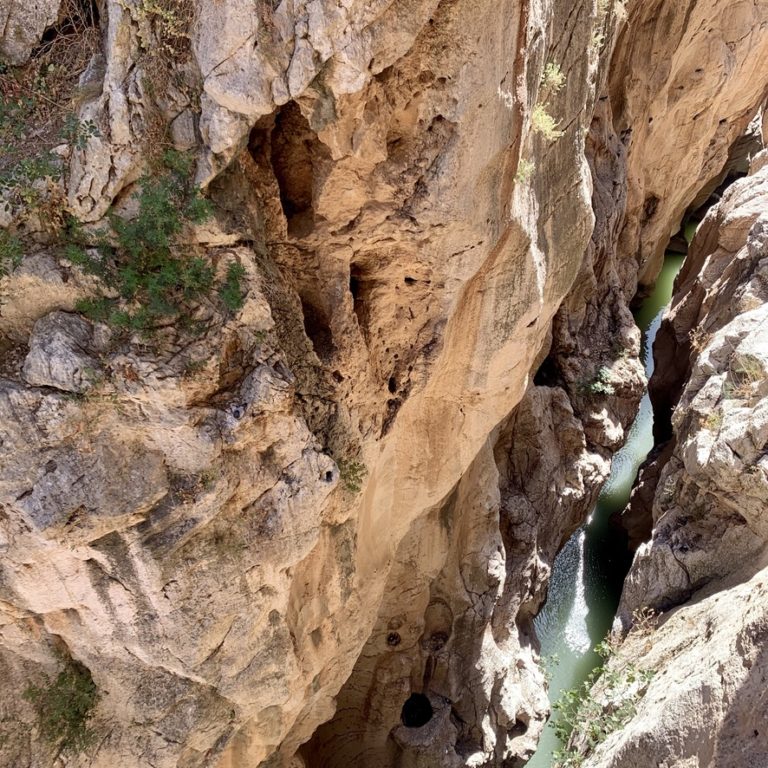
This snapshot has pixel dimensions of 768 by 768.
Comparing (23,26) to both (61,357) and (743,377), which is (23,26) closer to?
(61,357)

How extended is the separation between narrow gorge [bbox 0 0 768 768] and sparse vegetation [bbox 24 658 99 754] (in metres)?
0.02

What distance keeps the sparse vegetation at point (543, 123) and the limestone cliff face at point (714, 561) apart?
13.0ft

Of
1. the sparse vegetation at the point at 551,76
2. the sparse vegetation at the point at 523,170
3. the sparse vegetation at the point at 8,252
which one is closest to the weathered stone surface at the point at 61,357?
the sparse vegetation at the point at 8,252

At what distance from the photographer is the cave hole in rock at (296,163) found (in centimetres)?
470

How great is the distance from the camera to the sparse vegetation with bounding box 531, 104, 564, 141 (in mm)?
5367

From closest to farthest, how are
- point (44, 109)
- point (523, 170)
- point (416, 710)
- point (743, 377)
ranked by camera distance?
point (44, 109), point (523, 170), point (743, 377), point (416, 710)

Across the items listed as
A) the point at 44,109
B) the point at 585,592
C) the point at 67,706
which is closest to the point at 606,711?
the point at 67,706

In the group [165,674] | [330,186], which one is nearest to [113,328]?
[330,186]

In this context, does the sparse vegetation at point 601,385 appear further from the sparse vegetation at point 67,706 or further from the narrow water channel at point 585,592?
the sparse vegetation at point 67,706

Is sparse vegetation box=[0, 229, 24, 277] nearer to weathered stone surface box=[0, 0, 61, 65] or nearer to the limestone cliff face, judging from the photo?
weathered stone surface box=[0, 0, 61, 65]

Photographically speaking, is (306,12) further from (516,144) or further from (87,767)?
(87,767)

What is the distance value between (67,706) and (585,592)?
10.5m

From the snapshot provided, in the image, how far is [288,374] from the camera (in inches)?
181

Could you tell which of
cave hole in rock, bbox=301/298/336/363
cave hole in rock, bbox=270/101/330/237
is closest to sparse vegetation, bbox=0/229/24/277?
cave hole in rock, bbox=270/101/330/237
